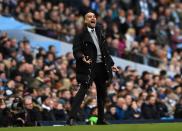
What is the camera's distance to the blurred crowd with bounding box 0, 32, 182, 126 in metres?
18.1

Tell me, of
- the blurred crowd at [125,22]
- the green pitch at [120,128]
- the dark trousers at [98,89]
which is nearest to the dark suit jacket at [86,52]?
the dark trousers at [98,89]

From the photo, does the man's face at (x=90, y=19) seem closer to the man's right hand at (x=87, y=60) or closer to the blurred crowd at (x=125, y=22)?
the man's right hand at (x=87, y=60)

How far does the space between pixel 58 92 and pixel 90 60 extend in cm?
563

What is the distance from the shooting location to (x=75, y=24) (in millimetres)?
27391

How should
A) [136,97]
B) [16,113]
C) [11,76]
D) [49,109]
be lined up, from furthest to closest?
[136,97], [11,76], [49,109], [16,113]

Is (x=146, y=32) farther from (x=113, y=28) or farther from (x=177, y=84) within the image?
(x=177, y=84)

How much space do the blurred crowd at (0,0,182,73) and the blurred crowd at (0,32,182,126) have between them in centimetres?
205

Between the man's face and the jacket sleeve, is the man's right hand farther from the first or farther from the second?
the man's face

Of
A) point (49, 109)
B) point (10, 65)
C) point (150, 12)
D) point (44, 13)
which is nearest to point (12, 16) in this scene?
point (44, 13)

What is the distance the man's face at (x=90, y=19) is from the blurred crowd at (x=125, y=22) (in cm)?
996

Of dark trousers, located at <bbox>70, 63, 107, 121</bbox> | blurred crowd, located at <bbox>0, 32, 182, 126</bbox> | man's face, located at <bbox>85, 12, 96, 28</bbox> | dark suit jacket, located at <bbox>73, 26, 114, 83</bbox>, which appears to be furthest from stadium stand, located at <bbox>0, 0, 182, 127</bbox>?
man's face, located at <bbox>85, 12, 96, 28</bbox>

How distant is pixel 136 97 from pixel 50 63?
2503 millimetres

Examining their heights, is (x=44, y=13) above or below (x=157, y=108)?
above

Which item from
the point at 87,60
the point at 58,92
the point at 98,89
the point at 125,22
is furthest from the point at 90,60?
the point at 125,22
